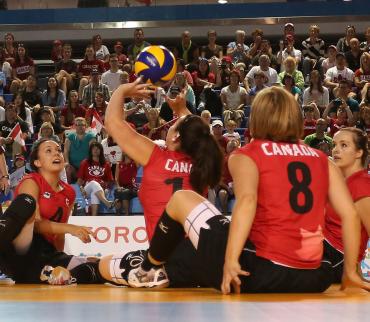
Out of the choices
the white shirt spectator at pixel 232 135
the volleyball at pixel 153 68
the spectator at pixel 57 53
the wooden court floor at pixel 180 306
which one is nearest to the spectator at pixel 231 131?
the white shirt spectator at pixel 232 135

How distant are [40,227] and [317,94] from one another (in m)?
11.1

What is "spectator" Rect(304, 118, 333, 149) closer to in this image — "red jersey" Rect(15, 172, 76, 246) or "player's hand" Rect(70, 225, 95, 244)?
"red jersey" Rect(15, 172, 76, 246)

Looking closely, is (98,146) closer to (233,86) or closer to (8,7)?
(233,86)

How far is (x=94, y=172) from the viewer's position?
47.8 feet

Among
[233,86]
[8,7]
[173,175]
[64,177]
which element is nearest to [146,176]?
[173,175]

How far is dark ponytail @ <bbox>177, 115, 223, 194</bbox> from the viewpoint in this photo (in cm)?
578

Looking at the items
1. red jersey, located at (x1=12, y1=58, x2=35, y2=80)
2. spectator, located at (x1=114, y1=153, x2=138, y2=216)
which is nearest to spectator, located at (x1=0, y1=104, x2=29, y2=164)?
spectator, located at (x1=114, y1=153, x2=138, y2=216)

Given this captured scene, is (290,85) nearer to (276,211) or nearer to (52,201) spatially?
(52,201)

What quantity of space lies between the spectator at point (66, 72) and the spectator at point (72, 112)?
166 cm

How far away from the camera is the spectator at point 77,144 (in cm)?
1549

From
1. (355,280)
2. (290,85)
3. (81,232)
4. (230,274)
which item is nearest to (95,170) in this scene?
(290,85)

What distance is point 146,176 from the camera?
611 cm

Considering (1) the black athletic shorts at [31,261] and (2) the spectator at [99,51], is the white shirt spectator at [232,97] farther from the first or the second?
(1) the black athletic shorts at [31,261]

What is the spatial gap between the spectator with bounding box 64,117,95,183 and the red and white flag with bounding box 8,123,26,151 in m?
0.86
